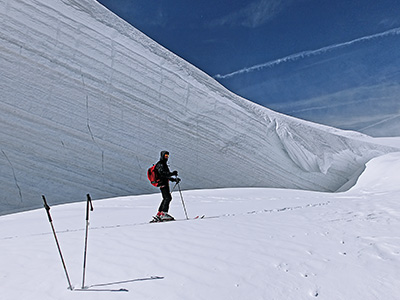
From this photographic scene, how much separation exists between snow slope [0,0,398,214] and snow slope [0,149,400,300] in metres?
3.13

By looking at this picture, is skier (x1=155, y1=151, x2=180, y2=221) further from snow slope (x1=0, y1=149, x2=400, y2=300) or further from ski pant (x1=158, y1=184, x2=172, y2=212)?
snow slope (x1=0, y1=149, x2=400, y2=300)

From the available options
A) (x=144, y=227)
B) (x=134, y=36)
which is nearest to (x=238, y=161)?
(x=134, y=36)

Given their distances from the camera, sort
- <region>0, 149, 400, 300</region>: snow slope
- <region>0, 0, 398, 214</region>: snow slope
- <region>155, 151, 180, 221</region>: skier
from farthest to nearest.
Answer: <region>0, 0, 398, 214</region>: snow slope
<region>155, 151, 180, 221</region>: skier
<region>0, 149, 400, 300</region>: snow slope

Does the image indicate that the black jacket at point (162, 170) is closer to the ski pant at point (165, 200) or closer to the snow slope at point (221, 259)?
the ski pant at point (165, 200)

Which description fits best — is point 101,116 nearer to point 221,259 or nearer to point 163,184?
point 163,184

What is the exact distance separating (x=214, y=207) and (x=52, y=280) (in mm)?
3887

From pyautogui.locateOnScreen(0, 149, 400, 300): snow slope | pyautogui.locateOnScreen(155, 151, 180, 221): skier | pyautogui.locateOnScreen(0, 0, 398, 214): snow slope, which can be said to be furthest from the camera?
pyautogui.locateOnScreen(0, 0, 398, 214): snow slope

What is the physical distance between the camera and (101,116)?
8023mm

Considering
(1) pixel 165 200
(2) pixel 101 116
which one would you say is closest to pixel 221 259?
(1) pixel 165 200

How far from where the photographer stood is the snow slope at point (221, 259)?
2037 mm

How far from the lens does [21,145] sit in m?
7.32

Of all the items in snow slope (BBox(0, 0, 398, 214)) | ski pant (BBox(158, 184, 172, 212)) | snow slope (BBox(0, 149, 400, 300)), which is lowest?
snow slope (BBox(0, 149, 400, 300))

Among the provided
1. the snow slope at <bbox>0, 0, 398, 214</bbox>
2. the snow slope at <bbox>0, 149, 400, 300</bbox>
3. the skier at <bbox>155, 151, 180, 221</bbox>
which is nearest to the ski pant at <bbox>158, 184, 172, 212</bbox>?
the skier at <bbox>155, 151, 180, 221</bbox>

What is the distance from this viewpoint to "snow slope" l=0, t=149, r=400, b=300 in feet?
6.68
